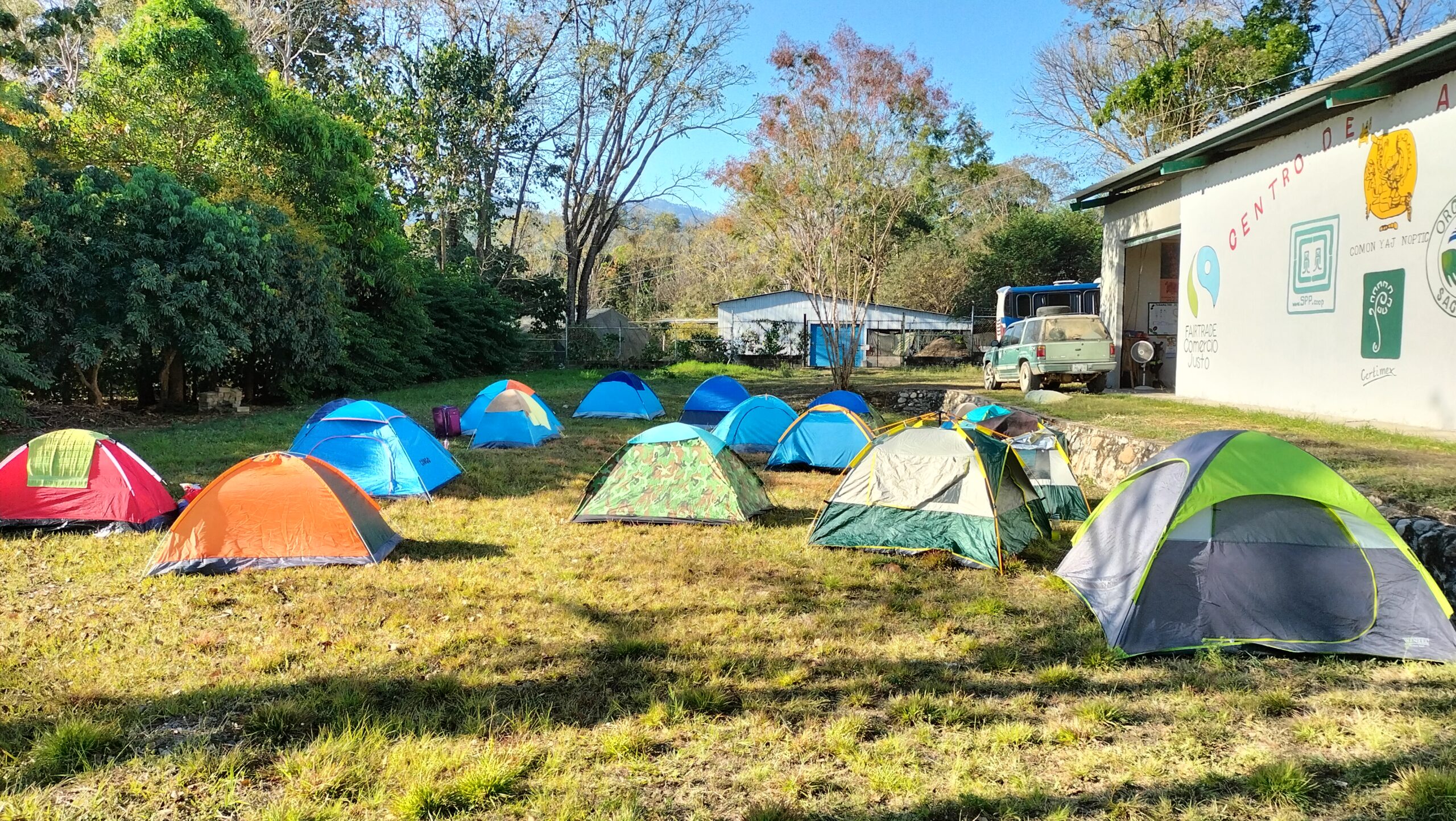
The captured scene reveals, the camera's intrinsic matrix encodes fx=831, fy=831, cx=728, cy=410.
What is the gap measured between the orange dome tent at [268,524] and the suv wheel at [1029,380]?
1245 centimetres

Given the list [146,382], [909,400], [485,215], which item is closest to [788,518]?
[909,400]

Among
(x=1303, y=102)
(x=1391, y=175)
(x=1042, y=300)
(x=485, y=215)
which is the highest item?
(x=485, y=215)

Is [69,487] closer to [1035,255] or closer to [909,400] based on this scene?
[909,400]

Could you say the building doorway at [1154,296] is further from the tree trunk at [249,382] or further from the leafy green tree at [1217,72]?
the tree trunk at [249,382]

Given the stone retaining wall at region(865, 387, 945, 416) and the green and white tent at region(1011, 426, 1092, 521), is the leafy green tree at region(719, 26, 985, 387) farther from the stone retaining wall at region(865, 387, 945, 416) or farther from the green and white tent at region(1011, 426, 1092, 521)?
the green and white tent at region(1011, 426, 1092, 521)

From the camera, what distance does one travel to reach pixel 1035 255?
108 ft

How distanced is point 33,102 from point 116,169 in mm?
1602

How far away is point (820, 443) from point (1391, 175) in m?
6.79

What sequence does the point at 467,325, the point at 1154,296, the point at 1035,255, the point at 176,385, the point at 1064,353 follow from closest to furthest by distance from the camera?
the point at 1064,353 → the point at 176,385 → the point at 1154,296 → the point at 467,325 → the point at 1035,255

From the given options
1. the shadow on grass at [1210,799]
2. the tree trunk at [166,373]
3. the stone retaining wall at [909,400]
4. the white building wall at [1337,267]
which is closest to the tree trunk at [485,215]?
the tree trunk at [166,373]

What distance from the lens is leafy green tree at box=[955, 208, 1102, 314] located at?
108ft

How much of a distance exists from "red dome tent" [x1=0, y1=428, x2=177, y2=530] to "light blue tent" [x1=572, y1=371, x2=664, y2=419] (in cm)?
839

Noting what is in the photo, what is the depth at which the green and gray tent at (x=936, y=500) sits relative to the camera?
237 inches

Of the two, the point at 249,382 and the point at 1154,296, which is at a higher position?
the point at 1154,296
